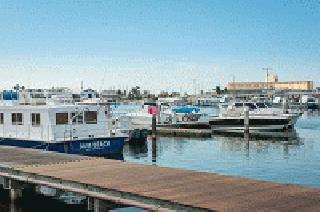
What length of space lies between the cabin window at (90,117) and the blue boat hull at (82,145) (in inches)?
71.9

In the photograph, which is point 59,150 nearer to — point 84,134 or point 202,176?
point 84,134

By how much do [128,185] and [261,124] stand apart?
45.9 m

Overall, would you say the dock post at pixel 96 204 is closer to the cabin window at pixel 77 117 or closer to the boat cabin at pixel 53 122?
the boat cabin at pixel 53 122

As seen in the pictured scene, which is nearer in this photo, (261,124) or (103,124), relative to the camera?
(103,124)

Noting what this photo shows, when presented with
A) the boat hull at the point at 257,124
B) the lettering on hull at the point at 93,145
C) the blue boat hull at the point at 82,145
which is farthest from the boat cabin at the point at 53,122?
the boat hull at the point at 257,124

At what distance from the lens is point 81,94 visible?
40375 millimetres

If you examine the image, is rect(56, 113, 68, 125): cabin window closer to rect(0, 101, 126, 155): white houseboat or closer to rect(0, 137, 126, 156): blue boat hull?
rect(0, 101, 126, 155): white houseboat

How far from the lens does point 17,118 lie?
1281 inches

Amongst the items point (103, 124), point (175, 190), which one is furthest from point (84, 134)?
point (175, 190)

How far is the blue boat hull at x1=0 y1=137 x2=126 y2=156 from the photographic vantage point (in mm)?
29812

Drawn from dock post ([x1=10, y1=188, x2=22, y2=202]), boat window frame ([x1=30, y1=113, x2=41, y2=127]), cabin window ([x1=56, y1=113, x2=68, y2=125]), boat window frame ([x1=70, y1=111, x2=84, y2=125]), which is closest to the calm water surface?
boat window frame ([x1=70, y1=111, x2=84, y2=125])

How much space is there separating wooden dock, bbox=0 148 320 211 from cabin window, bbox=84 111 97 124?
11.1 m

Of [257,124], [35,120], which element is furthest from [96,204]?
[257,124]

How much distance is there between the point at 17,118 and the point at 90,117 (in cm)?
494
